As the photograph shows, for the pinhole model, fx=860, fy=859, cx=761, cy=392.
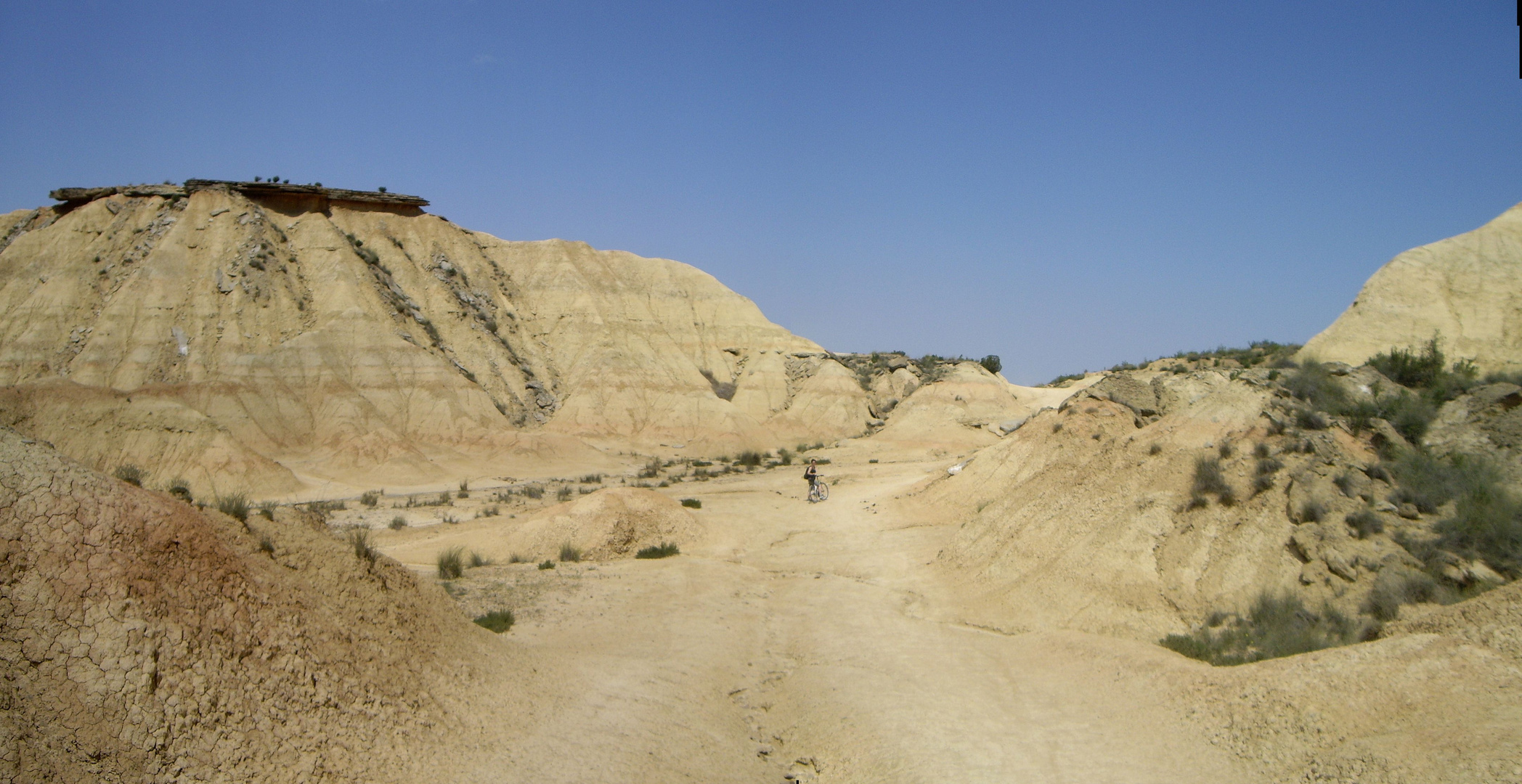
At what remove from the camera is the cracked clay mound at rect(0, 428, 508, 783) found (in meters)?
5.35

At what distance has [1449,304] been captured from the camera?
17219 mm

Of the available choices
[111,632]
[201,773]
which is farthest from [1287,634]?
[111,632]

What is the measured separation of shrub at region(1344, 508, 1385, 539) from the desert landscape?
5 centimetres

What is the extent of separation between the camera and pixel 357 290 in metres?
43.5

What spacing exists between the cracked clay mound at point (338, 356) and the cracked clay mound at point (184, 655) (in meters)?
22.2

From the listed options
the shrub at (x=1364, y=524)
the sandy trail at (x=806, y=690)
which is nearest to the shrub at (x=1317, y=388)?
the shrub at (x=1364, y=524)

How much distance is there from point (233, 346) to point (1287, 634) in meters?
41.4

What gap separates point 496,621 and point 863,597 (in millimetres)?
6760

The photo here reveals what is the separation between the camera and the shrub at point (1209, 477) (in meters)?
13.6

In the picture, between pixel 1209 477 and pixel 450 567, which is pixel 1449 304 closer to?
pixel 1209 477

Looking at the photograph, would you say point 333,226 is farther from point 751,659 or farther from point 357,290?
point 751,659

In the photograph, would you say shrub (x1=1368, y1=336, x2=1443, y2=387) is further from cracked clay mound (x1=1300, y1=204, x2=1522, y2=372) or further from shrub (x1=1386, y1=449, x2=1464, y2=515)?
shrub (x1=1386, y1=449, x2=1464, y2=515)

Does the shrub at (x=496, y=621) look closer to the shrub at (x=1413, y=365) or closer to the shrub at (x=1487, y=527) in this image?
the shrub at (x=1487, y=527)

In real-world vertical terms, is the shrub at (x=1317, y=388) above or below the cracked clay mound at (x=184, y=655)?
above
